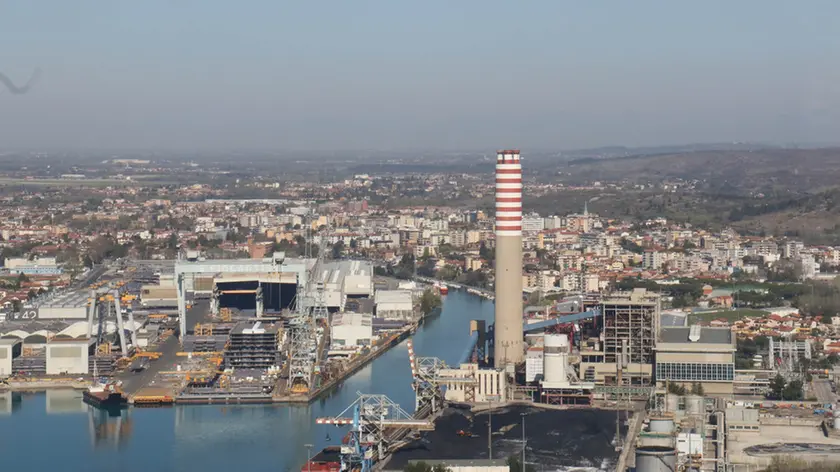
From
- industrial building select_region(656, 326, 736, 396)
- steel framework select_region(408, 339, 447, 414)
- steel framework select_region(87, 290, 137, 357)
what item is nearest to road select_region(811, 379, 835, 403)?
industrial building select_region(656, 326, 736, 396)

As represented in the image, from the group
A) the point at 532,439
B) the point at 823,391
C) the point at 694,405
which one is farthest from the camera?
the point at 823,391

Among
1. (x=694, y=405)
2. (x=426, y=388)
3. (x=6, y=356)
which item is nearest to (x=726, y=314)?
(x=694, y=405)

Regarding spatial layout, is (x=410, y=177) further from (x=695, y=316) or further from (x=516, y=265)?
(x=516, y=265)

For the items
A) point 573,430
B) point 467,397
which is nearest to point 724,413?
point 573,430

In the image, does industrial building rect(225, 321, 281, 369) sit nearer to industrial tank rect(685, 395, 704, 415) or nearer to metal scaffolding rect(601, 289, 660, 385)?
metal scaffolding rect(601, 289, 660, 385)

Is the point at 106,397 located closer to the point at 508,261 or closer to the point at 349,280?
the point at 508,261
